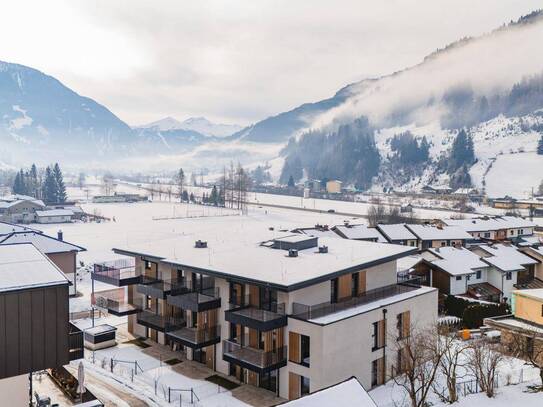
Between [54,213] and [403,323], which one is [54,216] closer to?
[54,213]

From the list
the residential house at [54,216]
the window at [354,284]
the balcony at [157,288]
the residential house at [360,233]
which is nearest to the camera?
the window at [354,284]

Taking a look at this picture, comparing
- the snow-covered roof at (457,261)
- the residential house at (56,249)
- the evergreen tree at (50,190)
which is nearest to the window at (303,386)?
the snow-covered roof at (457,261)

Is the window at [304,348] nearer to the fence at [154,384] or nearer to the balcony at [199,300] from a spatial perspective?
the fence at [154,384]

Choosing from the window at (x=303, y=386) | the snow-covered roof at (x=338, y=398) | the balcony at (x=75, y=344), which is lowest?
the window at (x=303, y=386)

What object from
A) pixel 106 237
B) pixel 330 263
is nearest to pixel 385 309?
pixel 330 263

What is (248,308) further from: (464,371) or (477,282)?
(477,282)
